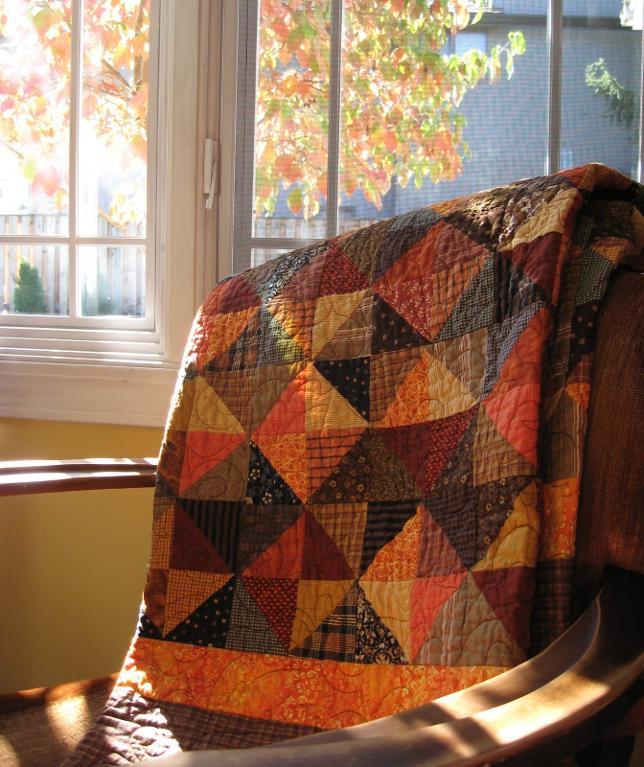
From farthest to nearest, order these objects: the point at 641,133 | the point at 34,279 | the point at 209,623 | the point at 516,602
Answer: the point at 34,279
the point at 641,133
the point at 209,623
the point at 516,602

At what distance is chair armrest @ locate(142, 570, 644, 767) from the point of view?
43cm

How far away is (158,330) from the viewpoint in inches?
68.2

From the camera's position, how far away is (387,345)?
107 cm

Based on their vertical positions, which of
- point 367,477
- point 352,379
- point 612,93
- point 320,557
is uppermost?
point 612,93

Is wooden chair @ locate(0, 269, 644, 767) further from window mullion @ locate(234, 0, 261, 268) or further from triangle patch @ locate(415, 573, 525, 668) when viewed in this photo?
window mullion @ locate(234, 0, 261, 268)

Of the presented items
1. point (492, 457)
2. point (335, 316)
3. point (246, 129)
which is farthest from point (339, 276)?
point (246, 129)

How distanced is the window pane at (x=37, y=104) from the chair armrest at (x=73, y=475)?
0.74 m

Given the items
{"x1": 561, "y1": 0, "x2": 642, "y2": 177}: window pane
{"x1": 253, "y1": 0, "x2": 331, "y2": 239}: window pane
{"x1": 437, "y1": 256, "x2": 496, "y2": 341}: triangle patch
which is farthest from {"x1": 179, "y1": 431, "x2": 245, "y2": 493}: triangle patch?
{"x1": 561, "y1": 0, "x2": 642, "y2": 177}: window pane

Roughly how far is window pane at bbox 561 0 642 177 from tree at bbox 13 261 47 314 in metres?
1.17

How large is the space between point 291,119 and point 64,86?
0.55 m

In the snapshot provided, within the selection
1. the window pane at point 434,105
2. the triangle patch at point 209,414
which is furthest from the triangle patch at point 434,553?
the window pane at point 434,105

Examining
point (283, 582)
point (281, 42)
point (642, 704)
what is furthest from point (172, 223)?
point (642, 704)

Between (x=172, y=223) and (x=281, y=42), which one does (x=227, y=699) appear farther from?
(x=281, y=42)

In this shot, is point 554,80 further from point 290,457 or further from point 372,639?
point 372,639
